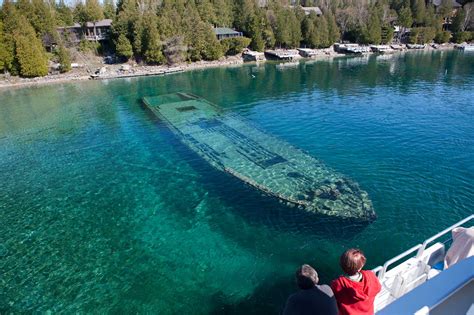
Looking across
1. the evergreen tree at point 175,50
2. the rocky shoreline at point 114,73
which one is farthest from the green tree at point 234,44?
the evergreen tree at point 175,50

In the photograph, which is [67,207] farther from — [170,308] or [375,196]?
[375,196]

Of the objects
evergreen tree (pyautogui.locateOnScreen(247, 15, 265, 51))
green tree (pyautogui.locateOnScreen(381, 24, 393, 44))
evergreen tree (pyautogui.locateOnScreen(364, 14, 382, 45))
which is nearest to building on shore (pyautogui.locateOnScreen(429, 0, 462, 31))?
green tree (pyautogui.locateOnScreen(381, 24, 393, 44))

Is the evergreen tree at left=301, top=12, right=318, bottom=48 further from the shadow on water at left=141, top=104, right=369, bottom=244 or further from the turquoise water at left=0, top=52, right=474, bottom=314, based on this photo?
the shadow on water at left=141, top=104, right=369, bottom=244

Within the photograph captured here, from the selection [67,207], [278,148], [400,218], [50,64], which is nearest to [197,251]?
[67,207]

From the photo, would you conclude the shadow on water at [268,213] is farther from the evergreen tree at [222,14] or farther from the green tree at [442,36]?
the green tree at [442,36]

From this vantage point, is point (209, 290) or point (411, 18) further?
point (411, 18)

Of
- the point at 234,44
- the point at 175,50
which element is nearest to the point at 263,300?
the point at 175,50
